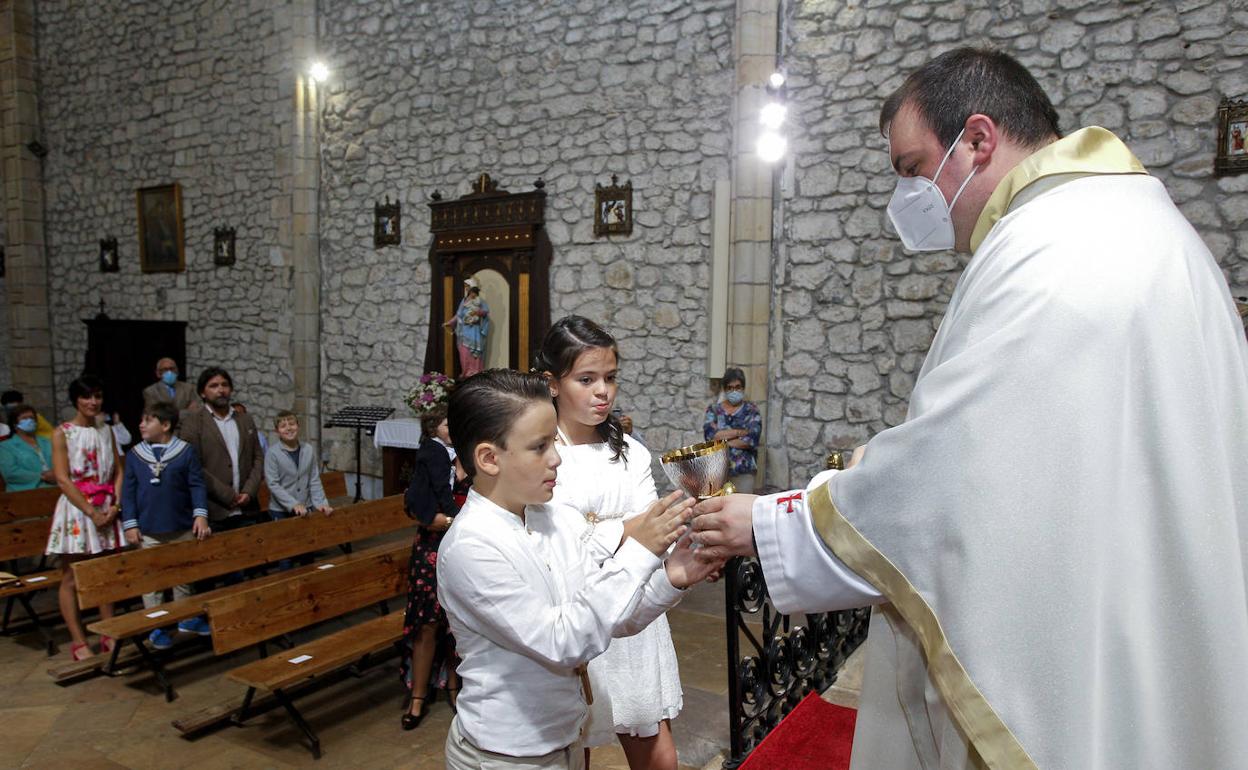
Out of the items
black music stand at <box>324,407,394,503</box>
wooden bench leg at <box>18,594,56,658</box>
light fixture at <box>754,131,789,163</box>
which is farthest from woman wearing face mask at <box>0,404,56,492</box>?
light fixture at <box>754,131,789,163</box>

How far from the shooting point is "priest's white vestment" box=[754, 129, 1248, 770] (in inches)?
43.3

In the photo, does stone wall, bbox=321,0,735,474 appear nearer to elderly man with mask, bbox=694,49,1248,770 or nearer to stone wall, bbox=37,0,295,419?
stone wall, bbox=37,0,295,419

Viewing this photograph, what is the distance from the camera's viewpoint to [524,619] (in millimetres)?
1446

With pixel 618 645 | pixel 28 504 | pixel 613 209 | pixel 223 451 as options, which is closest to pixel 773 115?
pixel 613 209

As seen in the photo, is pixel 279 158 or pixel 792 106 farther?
pixel 279 158

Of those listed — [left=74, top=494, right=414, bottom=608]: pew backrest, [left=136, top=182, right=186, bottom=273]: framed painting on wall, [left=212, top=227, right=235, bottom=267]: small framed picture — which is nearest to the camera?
[left=74, top=494, right=414, bottom=608]: pew backrest

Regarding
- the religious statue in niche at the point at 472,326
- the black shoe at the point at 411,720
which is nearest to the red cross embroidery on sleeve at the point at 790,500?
the black shoe at the point at 411,720

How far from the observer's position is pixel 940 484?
1.17 m

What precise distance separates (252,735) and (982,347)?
3601 millimetres

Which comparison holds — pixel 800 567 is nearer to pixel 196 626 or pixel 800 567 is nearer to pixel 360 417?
pixel 196 626

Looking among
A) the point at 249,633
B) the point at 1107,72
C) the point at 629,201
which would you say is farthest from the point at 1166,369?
the point at 629,201

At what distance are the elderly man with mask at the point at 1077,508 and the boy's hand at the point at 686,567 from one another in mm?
317

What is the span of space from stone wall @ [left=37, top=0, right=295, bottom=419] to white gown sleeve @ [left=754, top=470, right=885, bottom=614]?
960 cm

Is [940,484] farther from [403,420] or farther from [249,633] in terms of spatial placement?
[403,420]
